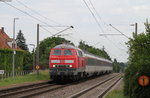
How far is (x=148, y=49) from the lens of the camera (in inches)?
616

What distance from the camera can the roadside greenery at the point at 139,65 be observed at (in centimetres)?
1361

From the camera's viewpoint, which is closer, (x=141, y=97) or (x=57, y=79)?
(x=141, y=97)

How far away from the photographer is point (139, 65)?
47.2 feet

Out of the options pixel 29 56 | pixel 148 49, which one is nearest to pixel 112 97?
pixel 148 49

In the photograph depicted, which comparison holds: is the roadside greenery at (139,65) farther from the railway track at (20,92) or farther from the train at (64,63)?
the train at (64,63)

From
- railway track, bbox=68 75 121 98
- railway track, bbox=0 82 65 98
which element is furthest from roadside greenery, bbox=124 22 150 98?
railway track, bbox=0 82 65 98

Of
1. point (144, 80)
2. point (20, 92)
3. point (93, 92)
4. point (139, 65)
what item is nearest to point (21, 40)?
point (93, 92)

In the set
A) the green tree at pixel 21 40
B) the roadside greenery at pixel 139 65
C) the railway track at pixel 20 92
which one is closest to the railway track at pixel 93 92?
the railway track at pixel 20 92

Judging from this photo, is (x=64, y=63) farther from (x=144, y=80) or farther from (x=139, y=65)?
(x=144, y=80)

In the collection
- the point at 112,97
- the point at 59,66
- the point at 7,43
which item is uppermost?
the point at 7,43

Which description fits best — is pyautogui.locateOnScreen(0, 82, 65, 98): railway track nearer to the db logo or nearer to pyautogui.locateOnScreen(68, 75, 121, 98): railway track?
pyautogui.locateOnScreen(68, 75, 121, 98): railway track

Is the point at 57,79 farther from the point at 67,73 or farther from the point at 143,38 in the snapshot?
the point at 143,38

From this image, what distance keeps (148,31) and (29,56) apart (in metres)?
91.6

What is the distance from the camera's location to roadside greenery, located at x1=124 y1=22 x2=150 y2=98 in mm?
13609
